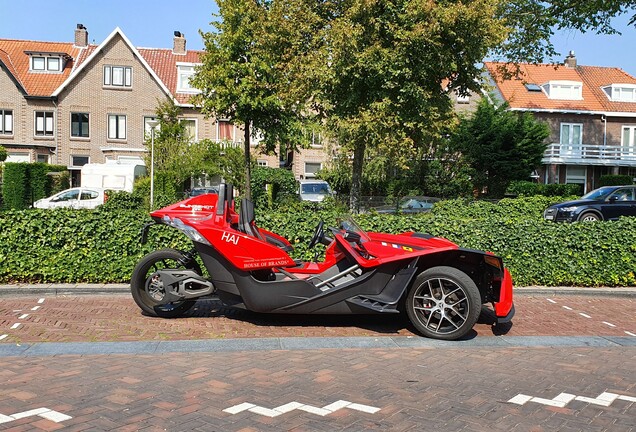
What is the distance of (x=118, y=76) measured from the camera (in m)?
37.6

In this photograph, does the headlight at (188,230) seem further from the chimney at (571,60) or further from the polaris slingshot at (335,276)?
the chimney at (571,60)

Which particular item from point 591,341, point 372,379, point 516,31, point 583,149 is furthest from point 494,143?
point 372,379

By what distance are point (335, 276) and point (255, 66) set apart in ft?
37.1

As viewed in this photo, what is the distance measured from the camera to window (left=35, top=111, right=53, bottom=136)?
37969 millimetres

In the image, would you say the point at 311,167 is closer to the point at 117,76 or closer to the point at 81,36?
the point at 117,76

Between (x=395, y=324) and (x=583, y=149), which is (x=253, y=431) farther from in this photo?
(x=583, y=149)

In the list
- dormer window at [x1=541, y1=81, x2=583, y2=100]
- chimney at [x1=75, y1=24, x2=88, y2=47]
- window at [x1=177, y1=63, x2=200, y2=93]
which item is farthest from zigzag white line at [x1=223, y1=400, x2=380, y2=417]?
chimney at [x1=75, y1=24, x2=88, y2=47]

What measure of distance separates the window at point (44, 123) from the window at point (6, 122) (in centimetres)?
167

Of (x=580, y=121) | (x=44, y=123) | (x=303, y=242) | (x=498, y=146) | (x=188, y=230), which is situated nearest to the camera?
(x=188, y=230)

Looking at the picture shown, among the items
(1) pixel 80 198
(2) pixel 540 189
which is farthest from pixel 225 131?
(2) pixel 540 189

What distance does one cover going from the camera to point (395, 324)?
6973mm

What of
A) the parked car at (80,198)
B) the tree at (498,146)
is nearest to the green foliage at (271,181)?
the parked car at (80,198)

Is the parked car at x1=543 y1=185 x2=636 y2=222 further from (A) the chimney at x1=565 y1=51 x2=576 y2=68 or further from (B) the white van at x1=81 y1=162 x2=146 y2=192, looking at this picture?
(A) the chimney at x1=565 y1=51 x2=576 y2=68

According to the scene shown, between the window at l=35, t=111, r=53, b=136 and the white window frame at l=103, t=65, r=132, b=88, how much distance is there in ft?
14.4
